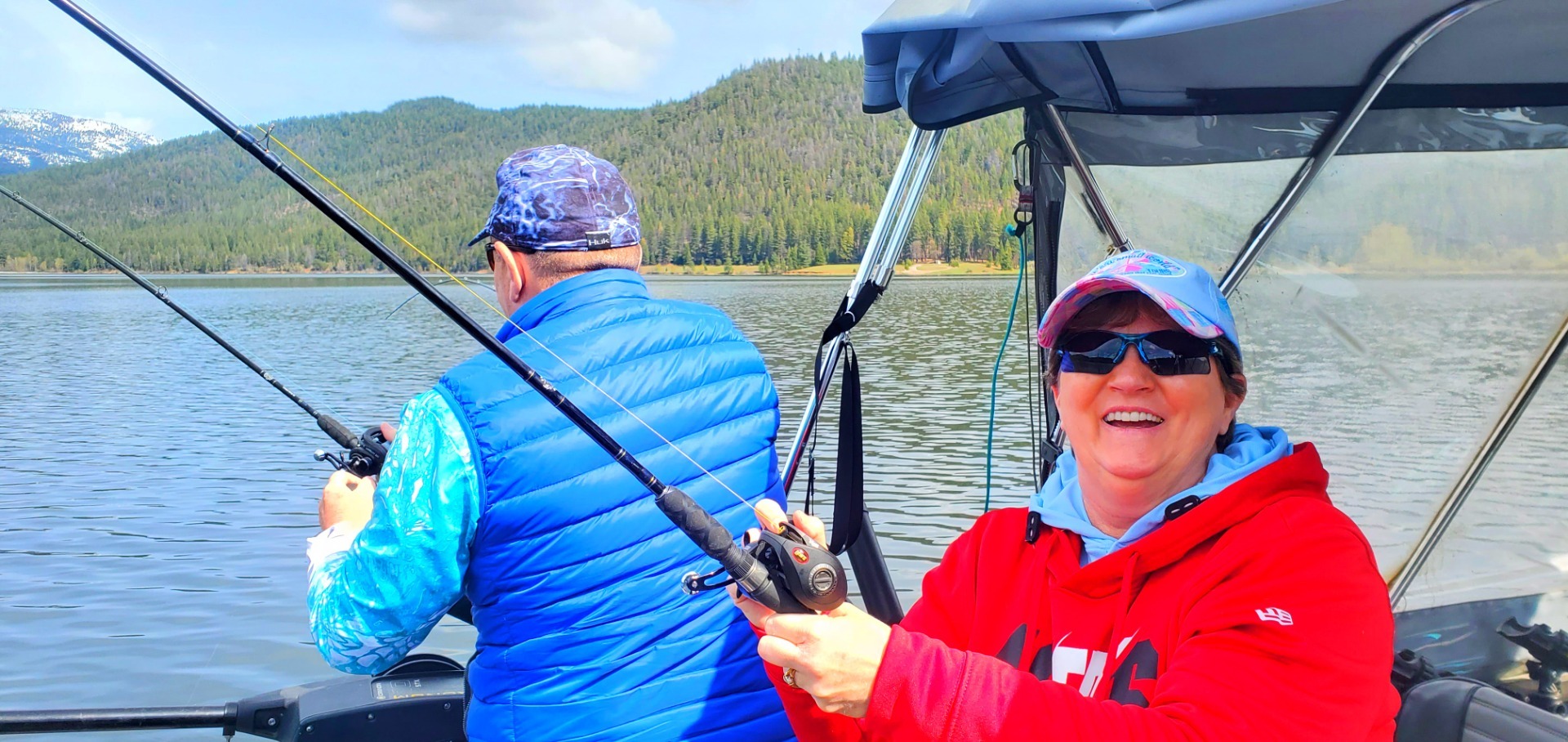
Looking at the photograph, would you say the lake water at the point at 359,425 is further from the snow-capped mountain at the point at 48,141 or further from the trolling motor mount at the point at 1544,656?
the snow-capped mountain at the point at 48,141

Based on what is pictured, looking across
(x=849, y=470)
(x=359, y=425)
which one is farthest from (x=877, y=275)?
(x=359, y=425)

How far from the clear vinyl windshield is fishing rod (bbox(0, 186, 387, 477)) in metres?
2.45

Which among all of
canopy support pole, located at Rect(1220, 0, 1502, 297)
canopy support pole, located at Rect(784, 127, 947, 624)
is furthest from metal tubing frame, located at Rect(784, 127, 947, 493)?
canopy support pole, located at Rect(1220, 0, 1502, 297)

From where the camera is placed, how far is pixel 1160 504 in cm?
185

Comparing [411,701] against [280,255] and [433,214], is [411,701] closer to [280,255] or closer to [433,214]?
[433,214]

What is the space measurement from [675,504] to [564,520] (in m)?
0.42

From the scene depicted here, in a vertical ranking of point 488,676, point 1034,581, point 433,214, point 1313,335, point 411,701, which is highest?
point 433,214

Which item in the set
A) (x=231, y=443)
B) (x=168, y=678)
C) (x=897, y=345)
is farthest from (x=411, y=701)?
(x=897, y=345)

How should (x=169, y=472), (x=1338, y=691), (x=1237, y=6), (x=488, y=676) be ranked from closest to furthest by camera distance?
1. (x=1338, y=691)
2. (x=1237, y=6)
3. (x=488, y=676)
4. (x=169, y=472)

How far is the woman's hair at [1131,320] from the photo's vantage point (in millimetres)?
1885

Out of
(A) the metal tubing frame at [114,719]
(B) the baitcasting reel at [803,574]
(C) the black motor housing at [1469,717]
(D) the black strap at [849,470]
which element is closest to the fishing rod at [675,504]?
(B) the baitcasting reel at [803,574]

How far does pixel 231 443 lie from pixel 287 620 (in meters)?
7.81

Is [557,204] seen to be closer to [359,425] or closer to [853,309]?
[853,309]

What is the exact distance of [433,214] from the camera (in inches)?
127
